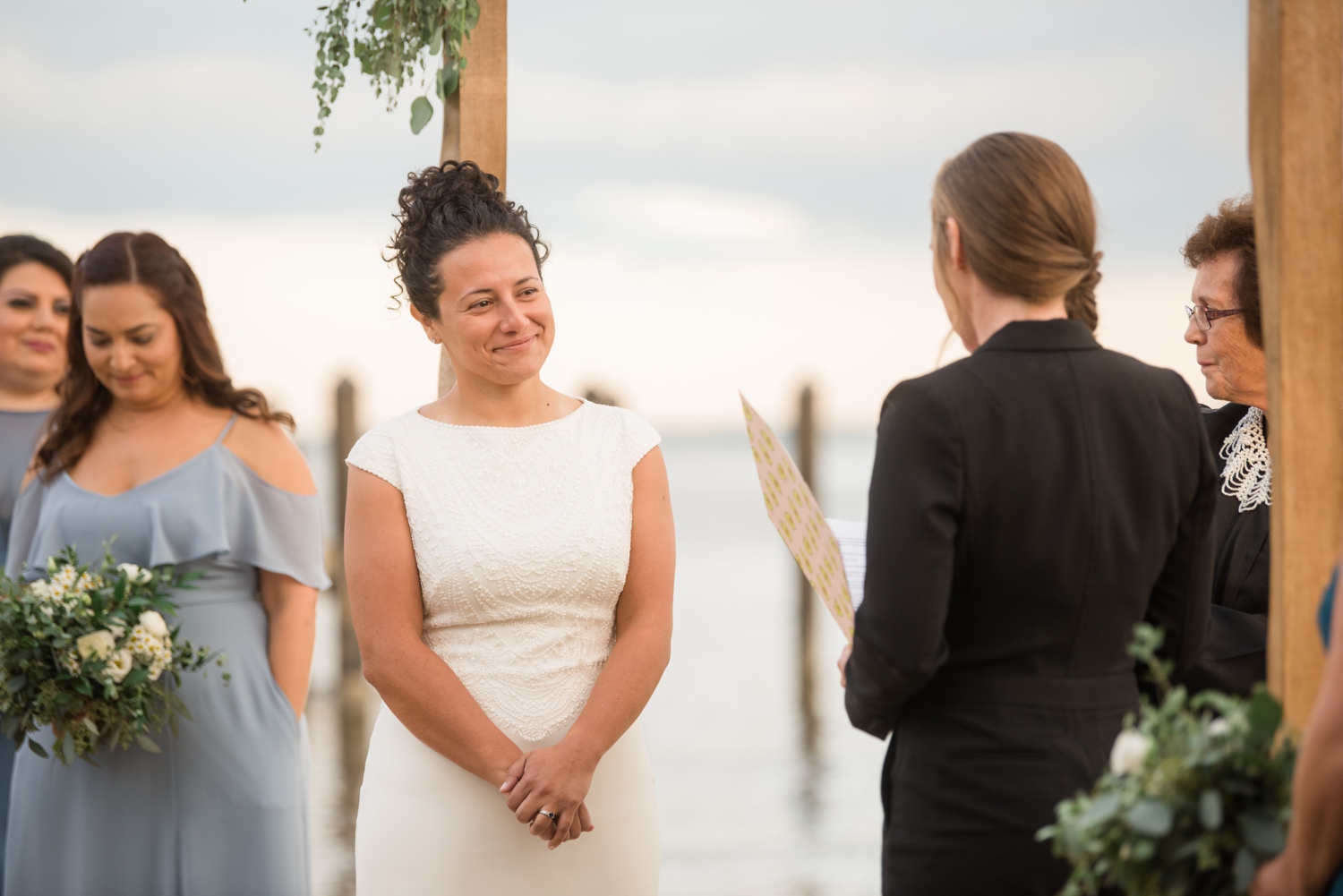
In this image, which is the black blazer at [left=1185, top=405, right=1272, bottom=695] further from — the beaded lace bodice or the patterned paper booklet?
the beaded lace bodice

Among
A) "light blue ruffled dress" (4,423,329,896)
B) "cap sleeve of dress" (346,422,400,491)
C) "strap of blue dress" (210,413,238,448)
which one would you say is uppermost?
"strap of blue dress" (210,413,238,448)

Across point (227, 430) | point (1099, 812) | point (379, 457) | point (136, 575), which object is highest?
point (227, 430)

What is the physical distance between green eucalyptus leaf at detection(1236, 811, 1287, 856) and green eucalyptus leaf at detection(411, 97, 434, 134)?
2182mm

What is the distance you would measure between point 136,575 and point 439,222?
123cm

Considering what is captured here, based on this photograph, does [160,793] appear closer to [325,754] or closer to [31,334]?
[31,334]

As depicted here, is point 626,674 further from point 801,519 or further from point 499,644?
point 801,519

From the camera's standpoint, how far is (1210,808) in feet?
4.35

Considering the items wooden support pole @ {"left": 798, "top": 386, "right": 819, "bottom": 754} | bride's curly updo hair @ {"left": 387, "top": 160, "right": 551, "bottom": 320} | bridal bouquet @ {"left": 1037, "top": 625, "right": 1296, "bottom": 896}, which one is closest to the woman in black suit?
bridal bouquet @ {"left": 1037, "top": 625, "right": 1296, "bottom": 896}

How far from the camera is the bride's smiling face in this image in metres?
2.41

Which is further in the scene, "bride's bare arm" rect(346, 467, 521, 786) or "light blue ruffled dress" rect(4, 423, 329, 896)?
"light blue ruffled dress" rect(4, 423, 329, 896)

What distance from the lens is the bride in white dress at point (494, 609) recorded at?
7.63 ft

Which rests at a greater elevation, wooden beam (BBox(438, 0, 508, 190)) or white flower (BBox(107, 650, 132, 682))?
wooden beam (BBox(438, 0, 508, 190))

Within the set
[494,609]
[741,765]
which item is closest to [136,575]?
[494,609]

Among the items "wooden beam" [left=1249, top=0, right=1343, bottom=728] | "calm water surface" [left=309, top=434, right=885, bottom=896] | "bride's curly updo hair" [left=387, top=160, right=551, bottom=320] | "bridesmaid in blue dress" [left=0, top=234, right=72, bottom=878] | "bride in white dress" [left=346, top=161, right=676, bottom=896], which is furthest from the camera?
"calm water surface" [left=309, top=434, right=885, bottom=896]
